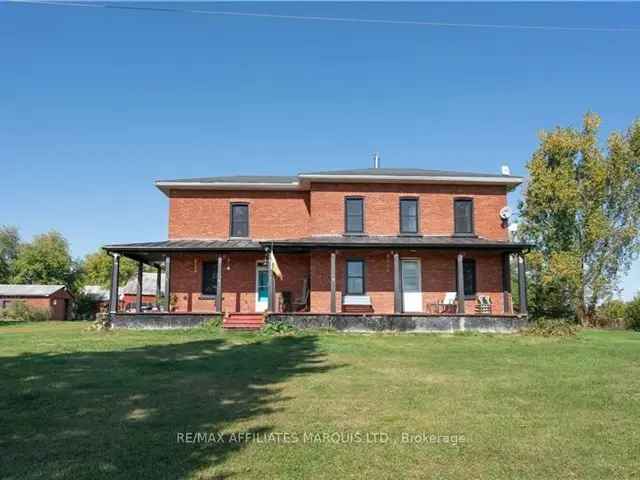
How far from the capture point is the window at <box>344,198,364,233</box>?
20688 mm

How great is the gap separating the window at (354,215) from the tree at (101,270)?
51.3 meters

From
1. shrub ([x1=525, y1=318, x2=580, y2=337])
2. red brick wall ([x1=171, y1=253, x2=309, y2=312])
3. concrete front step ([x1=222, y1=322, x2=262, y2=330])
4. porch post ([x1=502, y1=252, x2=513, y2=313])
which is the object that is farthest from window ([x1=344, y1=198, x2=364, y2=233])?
shrub ([x1=525, y1=318, x2=580, y2=337])

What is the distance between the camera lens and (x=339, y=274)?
2022cm

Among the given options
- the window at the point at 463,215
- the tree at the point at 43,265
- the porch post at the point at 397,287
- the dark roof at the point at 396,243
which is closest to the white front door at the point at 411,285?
the dark roof at the point at 396,243

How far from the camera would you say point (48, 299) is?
42969mm

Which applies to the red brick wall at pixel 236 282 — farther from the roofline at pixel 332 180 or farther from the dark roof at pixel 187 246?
the roofline at pixel 332 180

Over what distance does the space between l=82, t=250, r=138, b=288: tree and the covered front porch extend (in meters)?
46.9

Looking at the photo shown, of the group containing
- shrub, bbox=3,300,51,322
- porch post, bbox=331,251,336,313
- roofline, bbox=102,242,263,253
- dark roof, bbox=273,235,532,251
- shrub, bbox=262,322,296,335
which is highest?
dark roof, bbox=273,235,532,251

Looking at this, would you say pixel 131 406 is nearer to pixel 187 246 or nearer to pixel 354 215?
pixel 187 246

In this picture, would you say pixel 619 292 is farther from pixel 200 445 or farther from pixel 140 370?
pixel 200 445

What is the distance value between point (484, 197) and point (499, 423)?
1635 cm

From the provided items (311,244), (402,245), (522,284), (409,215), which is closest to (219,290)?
(311,244)

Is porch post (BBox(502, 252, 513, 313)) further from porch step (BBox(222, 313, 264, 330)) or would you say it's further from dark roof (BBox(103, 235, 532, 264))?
porch step (BBox(222, 313, 264, 330))

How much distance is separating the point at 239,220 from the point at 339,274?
5178 mm
